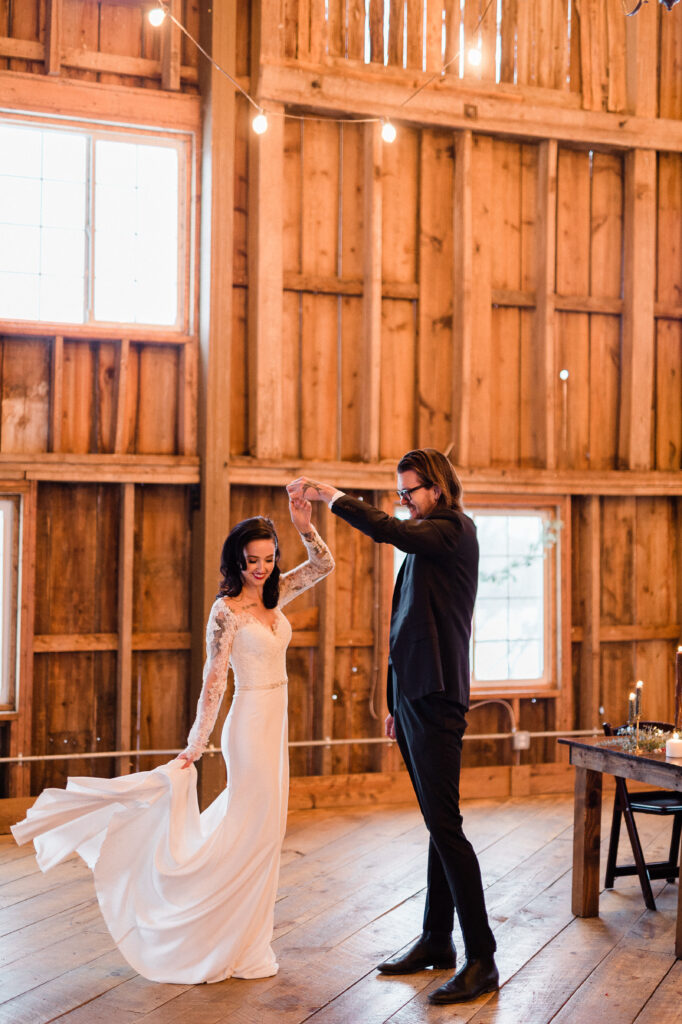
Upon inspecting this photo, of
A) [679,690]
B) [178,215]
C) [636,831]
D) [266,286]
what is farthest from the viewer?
[178,215]

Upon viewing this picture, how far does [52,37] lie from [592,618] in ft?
16.0

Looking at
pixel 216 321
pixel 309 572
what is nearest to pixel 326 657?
pixel 216 321

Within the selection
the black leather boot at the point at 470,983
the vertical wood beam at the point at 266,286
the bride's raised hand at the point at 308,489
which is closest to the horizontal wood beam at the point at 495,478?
the vertical wood beam at the point at 266,286

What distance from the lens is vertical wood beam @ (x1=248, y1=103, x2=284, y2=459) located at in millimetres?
6363

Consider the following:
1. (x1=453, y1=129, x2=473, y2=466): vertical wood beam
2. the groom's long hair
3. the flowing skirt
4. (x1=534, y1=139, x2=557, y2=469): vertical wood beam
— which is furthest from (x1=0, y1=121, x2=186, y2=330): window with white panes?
the flowing skirt

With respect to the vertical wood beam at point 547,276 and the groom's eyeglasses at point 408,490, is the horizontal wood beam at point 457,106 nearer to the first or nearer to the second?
the vertical wood beam at point 547,276

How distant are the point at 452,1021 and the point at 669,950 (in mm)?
1169

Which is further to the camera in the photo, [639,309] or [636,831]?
[639,309]

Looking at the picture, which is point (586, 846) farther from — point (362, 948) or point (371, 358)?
point (371, 358)

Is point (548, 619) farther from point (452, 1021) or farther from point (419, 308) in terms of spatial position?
point (452, 1021)

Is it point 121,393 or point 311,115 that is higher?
point 311,115

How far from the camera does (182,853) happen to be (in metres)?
3.75

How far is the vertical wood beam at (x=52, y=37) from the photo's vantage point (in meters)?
6.04

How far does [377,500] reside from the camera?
21.9 ft
